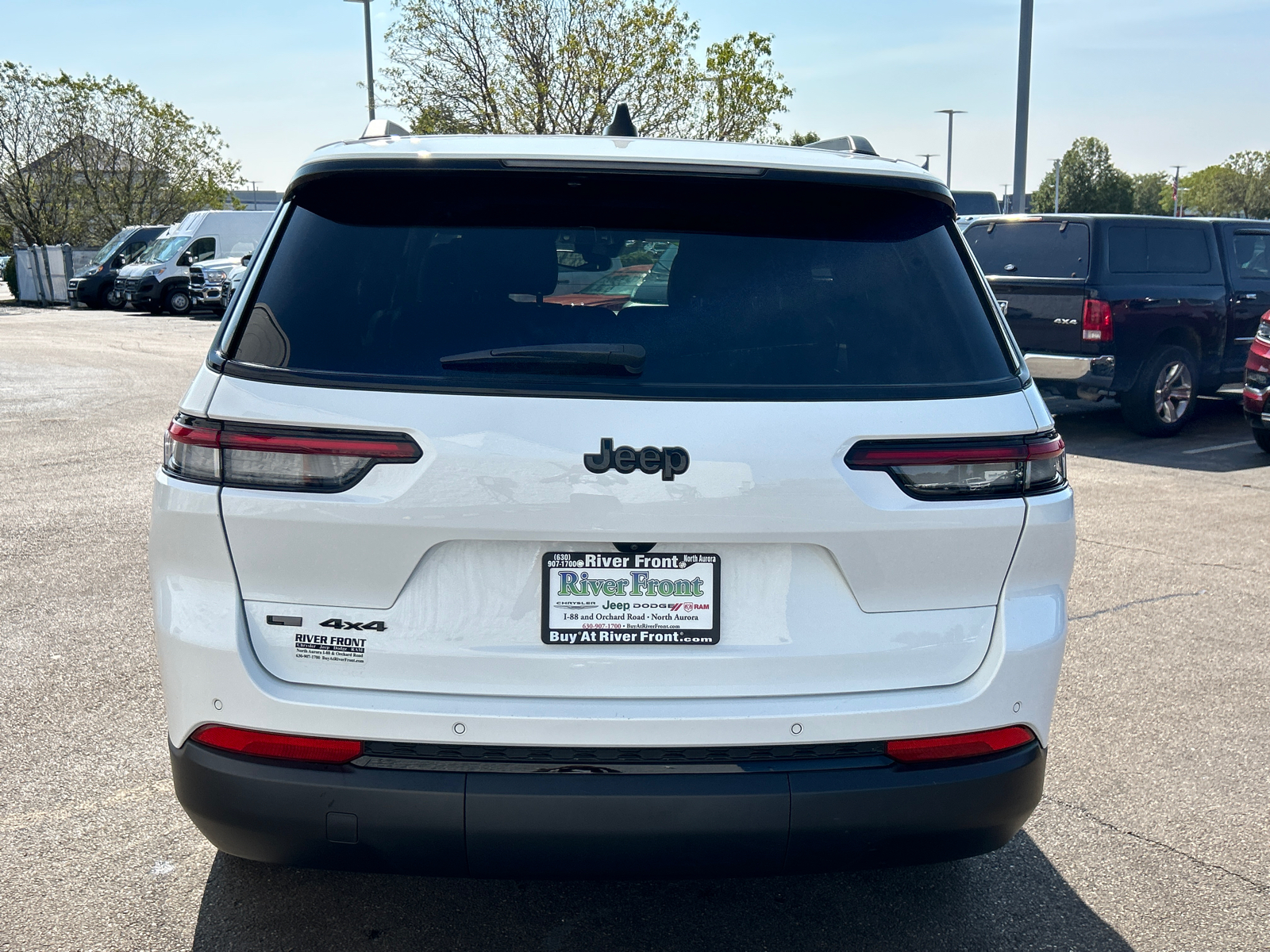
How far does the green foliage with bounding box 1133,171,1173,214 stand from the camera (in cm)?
11306

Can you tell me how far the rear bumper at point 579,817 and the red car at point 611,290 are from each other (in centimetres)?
94

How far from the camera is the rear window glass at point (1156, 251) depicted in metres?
10.4

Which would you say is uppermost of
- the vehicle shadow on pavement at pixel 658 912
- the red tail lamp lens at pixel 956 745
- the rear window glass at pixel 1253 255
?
the rear window glass at pixel 1253 255

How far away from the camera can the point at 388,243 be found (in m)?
2.37

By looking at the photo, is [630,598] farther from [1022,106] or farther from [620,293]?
[1022,106]

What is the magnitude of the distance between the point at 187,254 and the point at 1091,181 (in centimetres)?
7648

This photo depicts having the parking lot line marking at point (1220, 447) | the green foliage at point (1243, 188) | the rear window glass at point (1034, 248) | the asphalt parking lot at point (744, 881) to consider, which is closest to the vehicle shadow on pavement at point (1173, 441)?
the parking lot line marking at point (1220, 447)

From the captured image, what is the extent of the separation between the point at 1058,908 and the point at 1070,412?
10.9m

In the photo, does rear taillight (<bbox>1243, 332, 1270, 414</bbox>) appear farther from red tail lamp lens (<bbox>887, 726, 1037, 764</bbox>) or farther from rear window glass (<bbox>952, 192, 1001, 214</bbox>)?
rear window glass (<bbox>952, 192, 1001, 214</bbox>)

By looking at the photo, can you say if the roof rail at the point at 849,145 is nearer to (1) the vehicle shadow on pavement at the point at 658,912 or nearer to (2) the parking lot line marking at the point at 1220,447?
(1) the vehicle shadow on pavement at the point at 658,912

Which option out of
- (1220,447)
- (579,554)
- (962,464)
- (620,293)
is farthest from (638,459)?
(1220,447)

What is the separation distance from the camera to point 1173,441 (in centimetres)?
1089

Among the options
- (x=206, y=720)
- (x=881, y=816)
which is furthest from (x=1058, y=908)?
(x=206, y=720)

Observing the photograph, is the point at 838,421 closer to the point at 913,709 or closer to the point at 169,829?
the point at 913,709
